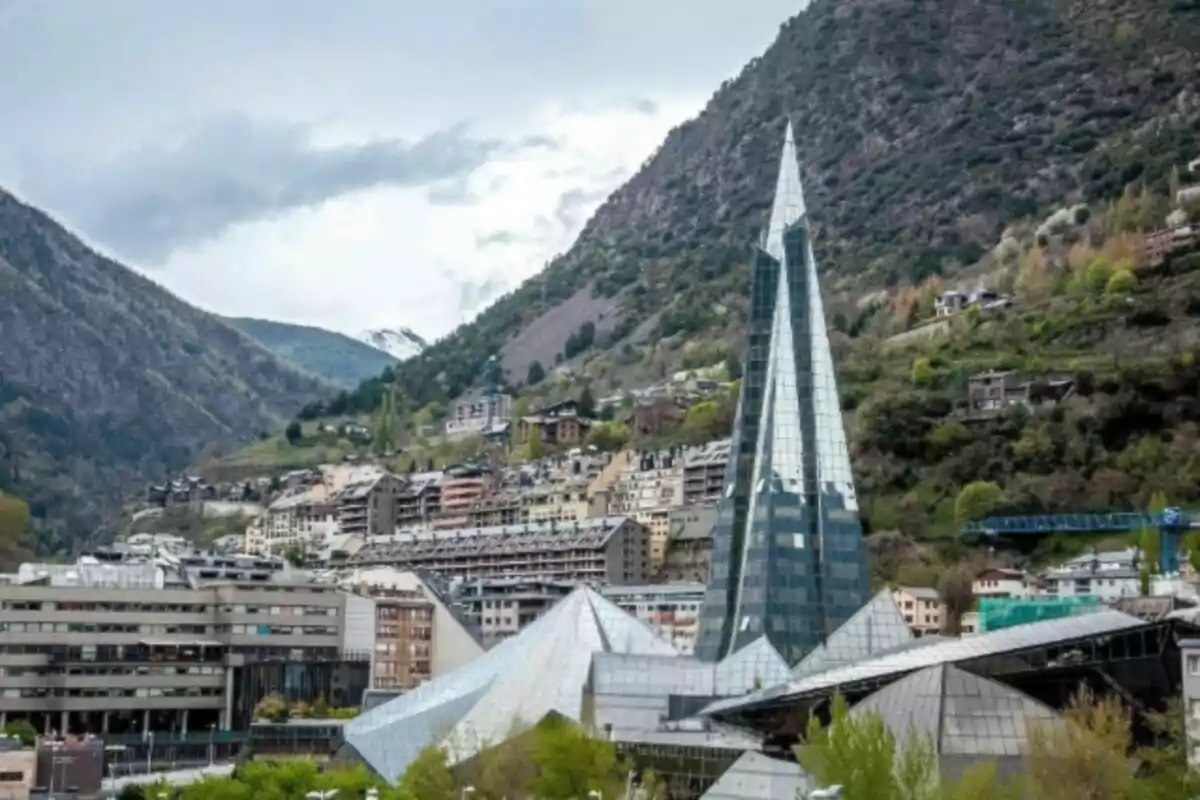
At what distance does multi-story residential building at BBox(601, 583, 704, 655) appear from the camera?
110 meters

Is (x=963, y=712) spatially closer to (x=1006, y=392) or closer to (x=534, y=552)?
(x=1006, y=392)

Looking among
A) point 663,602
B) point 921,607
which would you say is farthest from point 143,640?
point 921,607

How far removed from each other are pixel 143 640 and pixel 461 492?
6697 centimetres

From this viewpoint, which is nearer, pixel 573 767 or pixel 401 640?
pixel 573 767

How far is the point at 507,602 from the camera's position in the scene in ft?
388

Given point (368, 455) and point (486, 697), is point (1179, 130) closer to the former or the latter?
point (368, 455)

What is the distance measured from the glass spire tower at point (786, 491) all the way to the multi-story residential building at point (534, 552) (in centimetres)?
4791

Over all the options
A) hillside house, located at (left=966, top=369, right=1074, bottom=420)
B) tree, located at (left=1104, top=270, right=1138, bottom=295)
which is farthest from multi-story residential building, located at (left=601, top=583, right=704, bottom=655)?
tree, located at (left=1104, top=270, right=1138, bottom=295)

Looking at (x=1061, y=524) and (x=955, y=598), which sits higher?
(x=1061, y=524)

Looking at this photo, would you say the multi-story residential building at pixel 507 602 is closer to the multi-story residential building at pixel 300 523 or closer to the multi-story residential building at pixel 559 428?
the multi-story residential building at pixel 300 523

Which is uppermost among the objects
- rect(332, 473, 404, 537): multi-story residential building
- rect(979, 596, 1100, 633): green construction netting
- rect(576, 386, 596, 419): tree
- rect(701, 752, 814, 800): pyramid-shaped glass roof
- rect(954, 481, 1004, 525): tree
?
rect(576, 386, 596, 419): tree

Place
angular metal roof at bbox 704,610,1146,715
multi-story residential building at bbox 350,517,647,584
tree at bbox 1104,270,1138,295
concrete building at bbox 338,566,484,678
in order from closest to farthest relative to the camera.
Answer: angular metal roof at bbox 704,610,1146,715
concrete building at bbox 338,566,484,678
multi-story residential building at bbox 350,517,647,584
tree at bbox 1104,270,1138,295

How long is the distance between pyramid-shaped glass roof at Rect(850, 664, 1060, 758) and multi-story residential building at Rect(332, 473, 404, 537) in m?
116

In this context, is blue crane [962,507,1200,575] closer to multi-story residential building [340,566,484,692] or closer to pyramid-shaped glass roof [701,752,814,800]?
multi-story residential building [340,566,484,692]
